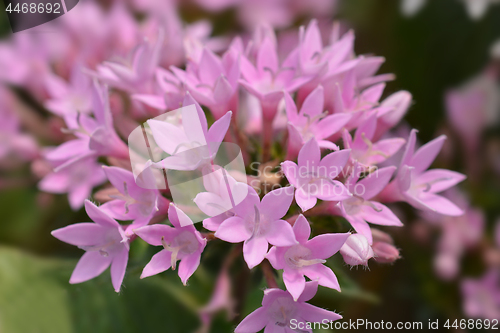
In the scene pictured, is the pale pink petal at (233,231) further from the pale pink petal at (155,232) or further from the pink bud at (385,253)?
the pink bud at (385,253)

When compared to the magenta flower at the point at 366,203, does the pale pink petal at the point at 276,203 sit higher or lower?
higher

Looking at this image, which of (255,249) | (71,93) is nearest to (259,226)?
→ (255,249)

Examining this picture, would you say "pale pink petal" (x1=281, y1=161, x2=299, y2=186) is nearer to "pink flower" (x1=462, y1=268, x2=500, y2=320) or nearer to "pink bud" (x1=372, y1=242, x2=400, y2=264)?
"pink bud" (x1=372, y1=242, x2=400, y2=264)

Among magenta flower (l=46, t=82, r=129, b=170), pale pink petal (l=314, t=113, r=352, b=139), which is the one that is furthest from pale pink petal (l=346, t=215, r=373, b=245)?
magenta flower (l=46, t=82, r=129, b=170)

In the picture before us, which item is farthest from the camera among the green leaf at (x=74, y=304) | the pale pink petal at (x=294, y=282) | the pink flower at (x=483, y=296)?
the pink flower at (x=483, y=296)

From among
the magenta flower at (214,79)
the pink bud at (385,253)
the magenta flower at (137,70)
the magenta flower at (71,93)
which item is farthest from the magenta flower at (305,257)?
the magenta flower at (71,93)

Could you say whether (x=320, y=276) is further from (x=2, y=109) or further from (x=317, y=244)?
(x=2, y=109)

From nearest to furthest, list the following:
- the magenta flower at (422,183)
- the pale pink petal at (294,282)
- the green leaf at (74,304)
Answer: the pale pink petal at (294,282) < the magenta flower at (422,183) < the green leaf at (74,304)
